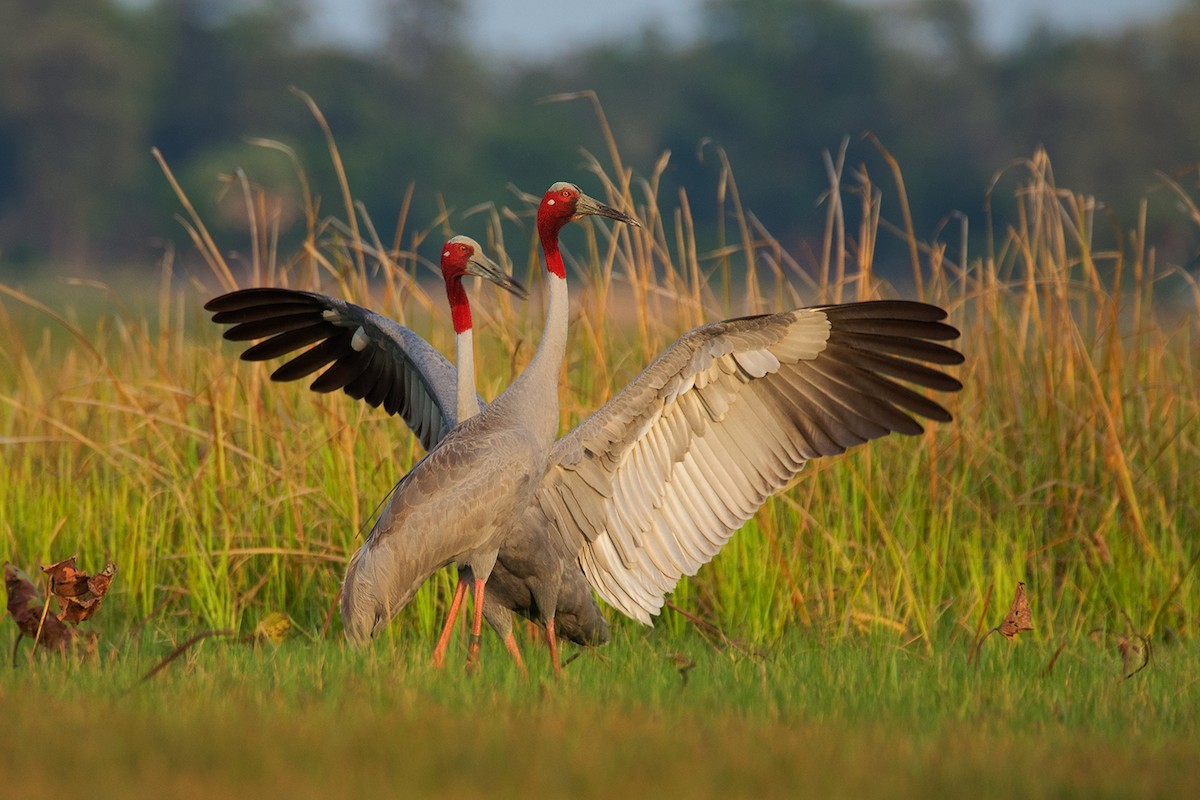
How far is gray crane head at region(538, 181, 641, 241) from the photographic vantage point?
5820 millimetres

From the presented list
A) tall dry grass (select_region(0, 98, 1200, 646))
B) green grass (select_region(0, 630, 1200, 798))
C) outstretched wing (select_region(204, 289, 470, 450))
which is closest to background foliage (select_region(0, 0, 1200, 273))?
tall dry grass (select_region(0, 98, 1200, 646))

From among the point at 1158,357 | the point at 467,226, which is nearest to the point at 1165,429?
the point at 1158,357

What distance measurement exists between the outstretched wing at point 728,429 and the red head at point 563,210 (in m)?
0.78

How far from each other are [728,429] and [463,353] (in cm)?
99

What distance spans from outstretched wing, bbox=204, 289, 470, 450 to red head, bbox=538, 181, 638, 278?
2.18ft

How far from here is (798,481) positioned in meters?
6.61

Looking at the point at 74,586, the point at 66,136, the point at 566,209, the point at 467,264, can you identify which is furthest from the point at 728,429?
the point at 66,136

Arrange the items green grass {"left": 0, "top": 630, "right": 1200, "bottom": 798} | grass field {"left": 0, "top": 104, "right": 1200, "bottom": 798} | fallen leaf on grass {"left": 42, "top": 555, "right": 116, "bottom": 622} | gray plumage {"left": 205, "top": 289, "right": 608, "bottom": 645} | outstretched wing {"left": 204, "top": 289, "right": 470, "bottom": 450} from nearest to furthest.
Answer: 1. green grass {"left": 0, "top": 630, "right": 1200, "bottom": 798}
2. grass field {"left": 0, "top": 104, "right": 1200, "bottom": 798}
3. fallen leaf on grass {"left": 42, "top": 555, "right": 116, "bottom": 622}
4. gray plumage {"left": 205, "top": 289, "right": 608, "bottom": 645}
5. outstretched wing {"left": 204, "top": 289, "right": 470, "bottom": 450}

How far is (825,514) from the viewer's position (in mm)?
6758

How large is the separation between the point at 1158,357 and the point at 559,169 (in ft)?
154

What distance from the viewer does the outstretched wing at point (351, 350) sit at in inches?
238

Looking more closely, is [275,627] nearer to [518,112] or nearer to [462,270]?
[462,270]

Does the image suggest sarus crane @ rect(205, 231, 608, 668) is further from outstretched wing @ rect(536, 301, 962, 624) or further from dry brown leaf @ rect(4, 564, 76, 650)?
dry brown leaf @ rect(4, 564, 76, 650)

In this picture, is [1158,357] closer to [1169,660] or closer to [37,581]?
[1169,660]
